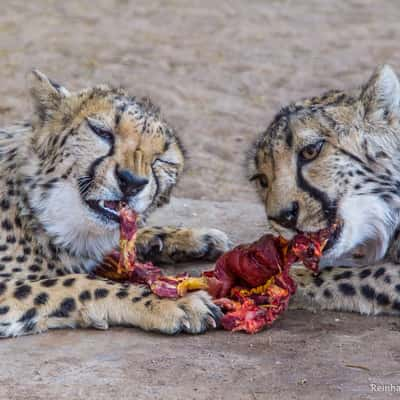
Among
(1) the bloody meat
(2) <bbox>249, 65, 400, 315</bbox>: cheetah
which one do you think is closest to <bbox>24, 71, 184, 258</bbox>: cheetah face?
(1) the bloody meat

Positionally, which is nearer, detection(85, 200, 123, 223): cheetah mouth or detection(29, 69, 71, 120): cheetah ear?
detection(85, 200, 123, 223): cheetah mouth

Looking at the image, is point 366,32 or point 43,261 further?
point 366,32

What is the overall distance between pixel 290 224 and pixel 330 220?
169 mm

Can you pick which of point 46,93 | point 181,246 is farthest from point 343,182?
point 46,93

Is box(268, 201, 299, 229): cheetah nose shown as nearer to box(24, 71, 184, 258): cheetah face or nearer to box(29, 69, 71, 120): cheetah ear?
box(24, 71, 184, 258): cheetah face

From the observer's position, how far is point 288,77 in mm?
9344

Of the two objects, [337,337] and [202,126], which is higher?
[202,126]

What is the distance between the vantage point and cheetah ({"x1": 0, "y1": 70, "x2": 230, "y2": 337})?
430cm

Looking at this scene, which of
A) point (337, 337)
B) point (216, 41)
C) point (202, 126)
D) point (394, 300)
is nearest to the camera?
point (337, 337)

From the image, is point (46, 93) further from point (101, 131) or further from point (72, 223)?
point (72, 223)

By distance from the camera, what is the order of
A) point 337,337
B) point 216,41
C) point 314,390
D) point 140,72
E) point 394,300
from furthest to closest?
point 216,41 → point 140,72 → point 394,300 → point 337,337 → point 314,390

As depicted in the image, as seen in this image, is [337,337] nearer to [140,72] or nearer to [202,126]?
[202,126]

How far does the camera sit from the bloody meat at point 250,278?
4297mm

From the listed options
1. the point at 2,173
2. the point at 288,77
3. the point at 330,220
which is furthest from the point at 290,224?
the point at 288,77
